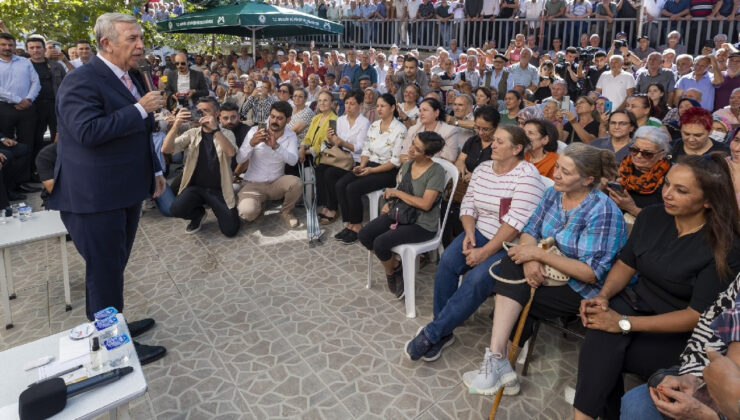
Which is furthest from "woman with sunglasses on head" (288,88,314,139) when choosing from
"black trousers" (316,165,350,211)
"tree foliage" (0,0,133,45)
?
"tree foliage" (0,0,133,45)

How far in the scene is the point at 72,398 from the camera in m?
1.64

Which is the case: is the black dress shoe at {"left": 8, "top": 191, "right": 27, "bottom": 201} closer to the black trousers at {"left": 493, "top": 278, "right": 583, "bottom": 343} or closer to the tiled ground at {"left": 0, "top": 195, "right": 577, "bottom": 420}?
the tiled ground at {"left": 0, "top": 195, "right": 577, "bottom": 420}

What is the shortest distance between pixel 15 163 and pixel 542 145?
569cm

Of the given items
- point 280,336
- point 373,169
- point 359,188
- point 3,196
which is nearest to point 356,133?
point 373,169

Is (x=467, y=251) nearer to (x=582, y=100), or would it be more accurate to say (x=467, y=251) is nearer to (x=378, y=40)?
(x=582, y=100)

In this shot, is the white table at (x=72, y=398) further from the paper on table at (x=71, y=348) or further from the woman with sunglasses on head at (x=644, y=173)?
the woman with sunglasses on head at (x=644, y=173)

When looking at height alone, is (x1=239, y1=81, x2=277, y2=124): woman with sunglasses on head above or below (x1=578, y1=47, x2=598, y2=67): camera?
below

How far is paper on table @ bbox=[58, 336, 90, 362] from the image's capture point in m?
1.87

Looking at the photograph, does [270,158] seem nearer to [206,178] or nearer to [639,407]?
[206,178]

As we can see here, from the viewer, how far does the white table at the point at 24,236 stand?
3.05 metres

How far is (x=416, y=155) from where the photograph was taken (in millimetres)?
3482

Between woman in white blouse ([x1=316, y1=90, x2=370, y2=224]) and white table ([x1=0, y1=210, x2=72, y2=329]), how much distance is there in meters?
2.38

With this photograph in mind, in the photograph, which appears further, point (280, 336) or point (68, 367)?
point (280, 336)

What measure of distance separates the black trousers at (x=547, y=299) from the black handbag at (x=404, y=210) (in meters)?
1.05
